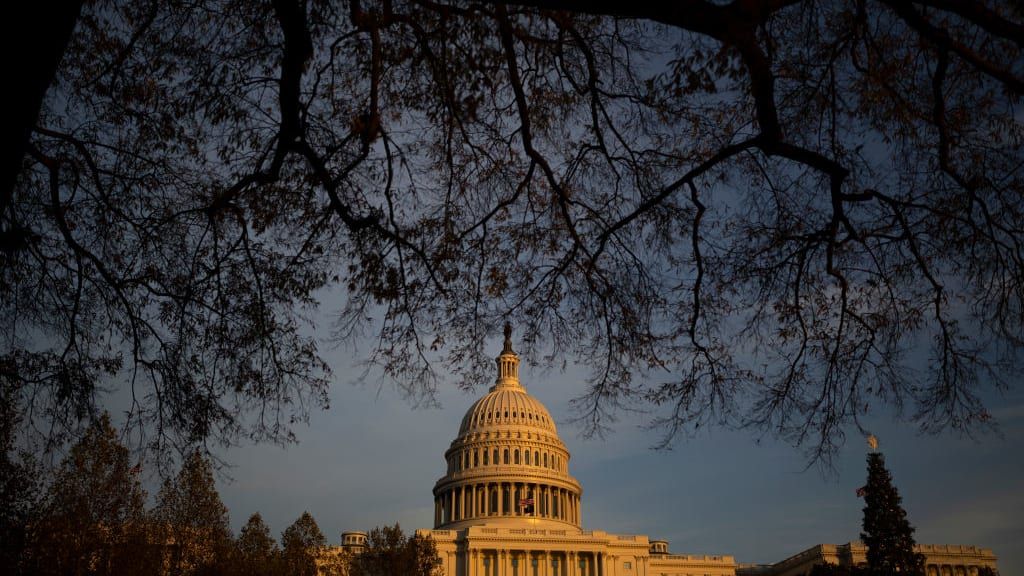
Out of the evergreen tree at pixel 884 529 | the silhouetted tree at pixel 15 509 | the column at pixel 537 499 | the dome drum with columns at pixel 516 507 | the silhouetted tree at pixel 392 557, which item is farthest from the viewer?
the column at pixel 537 499

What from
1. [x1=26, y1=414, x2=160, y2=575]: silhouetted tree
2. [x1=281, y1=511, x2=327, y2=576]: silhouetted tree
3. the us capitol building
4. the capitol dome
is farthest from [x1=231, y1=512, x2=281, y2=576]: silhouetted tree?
the capitol dome

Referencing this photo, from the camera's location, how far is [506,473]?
402 feet

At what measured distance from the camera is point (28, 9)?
7082mm

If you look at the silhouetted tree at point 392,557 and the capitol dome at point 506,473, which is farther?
the capitol dome at point 506,473

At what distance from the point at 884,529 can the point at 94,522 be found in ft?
228

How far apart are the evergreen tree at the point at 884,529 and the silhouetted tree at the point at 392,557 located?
4068cm

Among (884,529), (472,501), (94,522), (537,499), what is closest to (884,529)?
(884,529)

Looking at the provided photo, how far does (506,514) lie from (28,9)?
119 meters

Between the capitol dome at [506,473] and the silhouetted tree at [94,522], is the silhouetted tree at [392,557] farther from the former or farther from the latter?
the capitol dome at [506,473]

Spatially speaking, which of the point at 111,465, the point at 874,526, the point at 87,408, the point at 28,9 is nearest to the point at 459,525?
the point at 874,526

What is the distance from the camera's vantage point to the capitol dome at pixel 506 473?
402 ft

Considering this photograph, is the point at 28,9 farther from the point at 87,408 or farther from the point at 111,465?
the point at 111,465

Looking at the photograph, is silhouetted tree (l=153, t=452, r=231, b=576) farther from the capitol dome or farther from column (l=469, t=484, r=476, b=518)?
column (l=469, t=484, r=476, b=518)

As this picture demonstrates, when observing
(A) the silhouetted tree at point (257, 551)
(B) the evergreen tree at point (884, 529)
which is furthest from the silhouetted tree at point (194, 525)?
(B) the evergreen tree at point (884, 529)
